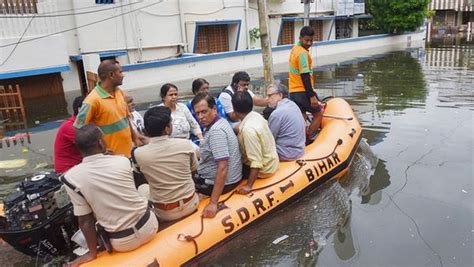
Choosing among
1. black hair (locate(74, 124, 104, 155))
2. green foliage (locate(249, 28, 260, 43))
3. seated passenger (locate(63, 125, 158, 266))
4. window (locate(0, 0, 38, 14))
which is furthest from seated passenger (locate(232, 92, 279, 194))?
green foliage (locate(249, 28, 260, 43))

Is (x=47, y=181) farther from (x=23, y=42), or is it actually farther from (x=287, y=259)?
(x=23, y=42)

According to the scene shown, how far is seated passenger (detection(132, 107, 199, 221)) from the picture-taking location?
10.6 feet

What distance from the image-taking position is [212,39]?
1866 cm

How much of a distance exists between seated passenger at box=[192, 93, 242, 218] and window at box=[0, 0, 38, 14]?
10.5m

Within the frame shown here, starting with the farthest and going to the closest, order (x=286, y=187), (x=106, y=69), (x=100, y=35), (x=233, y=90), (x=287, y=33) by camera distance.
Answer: (x=287, y=33), (x=100, y=35), (x=233, y=90), (x=286, y=187), (x=106, y=69)

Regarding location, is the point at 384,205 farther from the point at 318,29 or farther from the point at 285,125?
the point at 318,29

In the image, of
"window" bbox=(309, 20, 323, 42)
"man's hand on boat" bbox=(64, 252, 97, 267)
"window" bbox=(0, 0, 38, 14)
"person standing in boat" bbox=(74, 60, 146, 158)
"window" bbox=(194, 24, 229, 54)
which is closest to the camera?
"man's hand on boat" bbox=(64, 252, 97, 267)

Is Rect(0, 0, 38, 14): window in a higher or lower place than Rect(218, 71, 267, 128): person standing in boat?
higher

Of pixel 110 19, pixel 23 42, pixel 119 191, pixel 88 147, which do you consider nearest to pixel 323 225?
pixel 119 191

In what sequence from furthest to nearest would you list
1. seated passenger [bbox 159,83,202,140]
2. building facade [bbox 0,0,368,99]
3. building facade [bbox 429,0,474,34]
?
1. building facade [bbox 429,0,474,34]
2. building facade [bbox 0,0,368,99]
3. seated passenger [bbox 159,83,202,140]

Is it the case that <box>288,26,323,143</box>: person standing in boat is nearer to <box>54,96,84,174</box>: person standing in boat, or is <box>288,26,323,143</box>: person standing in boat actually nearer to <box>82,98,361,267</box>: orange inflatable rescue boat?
<box>82,98,361,267</box>: orange inflatable rescue boat

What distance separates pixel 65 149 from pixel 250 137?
1.77 m

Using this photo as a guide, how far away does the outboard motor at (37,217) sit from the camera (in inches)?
129

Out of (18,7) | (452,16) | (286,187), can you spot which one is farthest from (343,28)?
(286,187)
